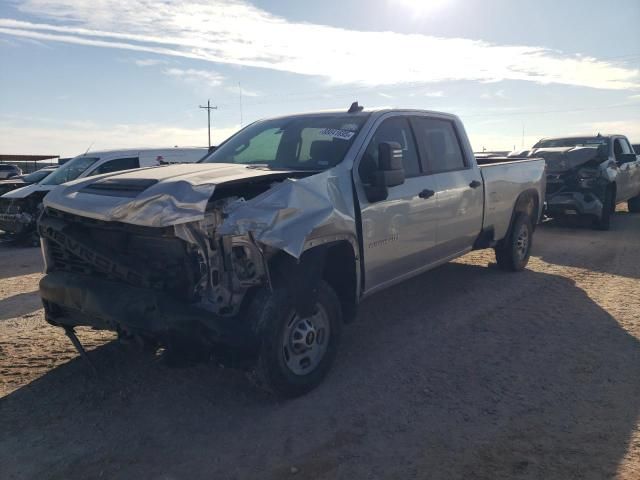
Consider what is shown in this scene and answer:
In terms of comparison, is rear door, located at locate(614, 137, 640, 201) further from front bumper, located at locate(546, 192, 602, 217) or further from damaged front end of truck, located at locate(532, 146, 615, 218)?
front bumper, located at locate(546, 192, 602, 217)

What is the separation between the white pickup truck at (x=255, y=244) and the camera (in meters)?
3.42

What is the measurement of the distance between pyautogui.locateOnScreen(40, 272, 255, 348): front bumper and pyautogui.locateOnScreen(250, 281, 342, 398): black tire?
141 millimetres

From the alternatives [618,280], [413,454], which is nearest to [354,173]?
[413,454]

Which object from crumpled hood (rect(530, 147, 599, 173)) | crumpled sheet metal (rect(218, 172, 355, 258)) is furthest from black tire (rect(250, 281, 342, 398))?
crumpled hood (rect(530, 147, 599, 173))

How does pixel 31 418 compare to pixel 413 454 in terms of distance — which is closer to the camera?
pixel 413 454

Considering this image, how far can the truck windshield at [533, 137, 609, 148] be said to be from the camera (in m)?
12.5

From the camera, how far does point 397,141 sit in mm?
5148

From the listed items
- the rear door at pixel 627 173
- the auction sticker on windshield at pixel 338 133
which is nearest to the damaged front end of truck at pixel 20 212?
the auction sticker on windshield at pixel 338 133

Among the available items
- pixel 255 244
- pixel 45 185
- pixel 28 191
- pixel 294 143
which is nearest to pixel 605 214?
pixel 294 143

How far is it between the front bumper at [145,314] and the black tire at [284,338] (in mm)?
141

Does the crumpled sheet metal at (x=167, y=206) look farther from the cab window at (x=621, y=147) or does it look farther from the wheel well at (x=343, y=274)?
the cab window at (x=621, y=147)

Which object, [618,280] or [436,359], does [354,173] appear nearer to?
[436,359]

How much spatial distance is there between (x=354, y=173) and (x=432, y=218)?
4.32 ft

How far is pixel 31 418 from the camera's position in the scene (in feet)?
12.1
